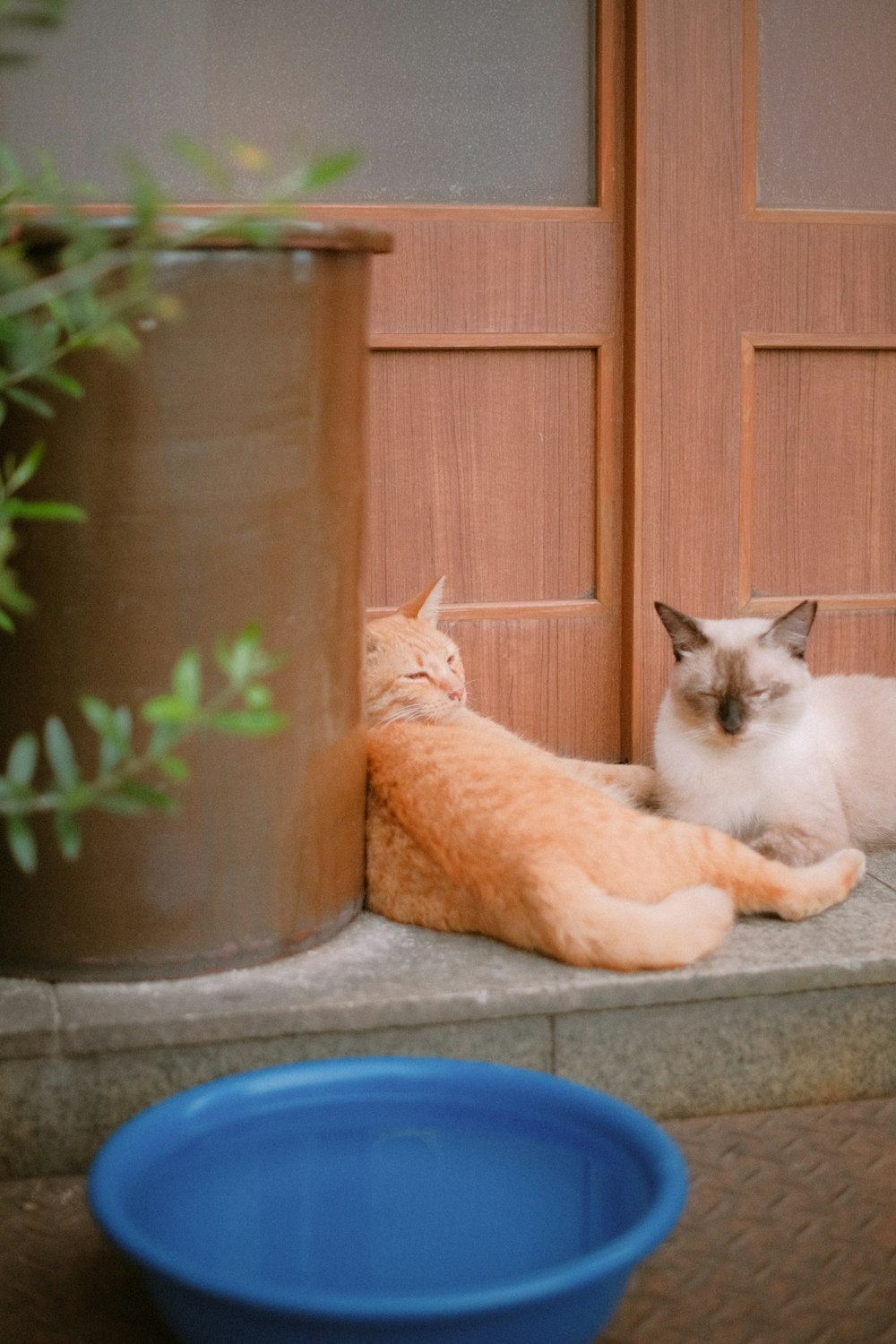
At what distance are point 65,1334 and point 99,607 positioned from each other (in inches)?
39.7

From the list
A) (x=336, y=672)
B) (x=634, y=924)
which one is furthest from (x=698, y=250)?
(x=634, y=924)

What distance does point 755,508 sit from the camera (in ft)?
11.1

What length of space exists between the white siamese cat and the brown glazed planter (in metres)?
0.81

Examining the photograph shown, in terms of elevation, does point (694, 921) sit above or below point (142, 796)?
below

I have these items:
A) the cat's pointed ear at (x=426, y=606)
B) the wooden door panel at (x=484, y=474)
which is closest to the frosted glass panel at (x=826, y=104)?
the wooden door panel at (x=484, y=474)

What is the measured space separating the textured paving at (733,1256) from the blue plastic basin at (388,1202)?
0.64 ft

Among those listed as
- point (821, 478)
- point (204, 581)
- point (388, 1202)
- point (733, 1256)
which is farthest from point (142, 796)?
point (821, 478)

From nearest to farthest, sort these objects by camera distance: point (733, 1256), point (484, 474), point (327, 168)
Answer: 1. point (327, 168)
2. point (733, 1256)
3. point (484, 474)

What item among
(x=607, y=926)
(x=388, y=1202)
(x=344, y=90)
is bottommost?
(x=388, y=1202)

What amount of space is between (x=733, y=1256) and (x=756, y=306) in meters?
2.04

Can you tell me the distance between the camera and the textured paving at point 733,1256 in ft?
6.14

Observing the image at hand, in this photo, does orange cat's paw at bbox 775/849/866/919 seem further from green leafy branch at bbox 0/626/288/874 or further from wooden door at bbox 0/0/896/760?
green leafy branch at bbox 0/626/288/874

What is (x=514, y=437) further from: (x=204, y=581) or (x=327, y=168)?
(x=327, y=168)

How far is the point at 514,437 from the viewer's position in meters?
3.27
